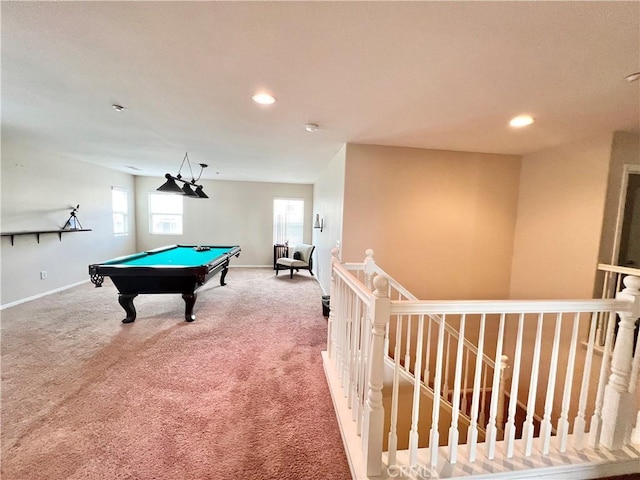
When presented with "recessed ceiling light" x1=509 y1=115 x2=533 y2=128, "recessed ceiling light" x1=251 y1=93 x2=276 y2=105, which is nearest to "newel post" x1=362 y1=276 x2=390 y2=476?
"recessed ceiling light" x1=251 y1=93 x2=276 y2=105

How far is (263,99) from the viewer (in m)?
2.08

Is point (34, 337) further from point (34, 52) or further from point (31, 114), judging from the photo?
point (34, 52)

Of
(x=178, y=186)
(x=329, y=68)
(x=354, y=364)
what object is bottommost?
(x=354, y=364)

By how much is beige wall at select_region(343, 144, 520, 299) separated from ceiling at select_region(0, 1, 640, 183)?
0.45 meters

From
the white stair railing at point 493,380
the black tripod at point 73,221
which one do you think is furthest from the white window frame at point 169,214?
the white stair railing at point 493,380

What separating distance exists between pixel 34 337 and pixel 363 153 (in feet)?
14.3

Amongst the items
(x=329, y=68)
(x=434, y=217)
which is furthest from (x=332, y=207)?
(x=329, y=68)

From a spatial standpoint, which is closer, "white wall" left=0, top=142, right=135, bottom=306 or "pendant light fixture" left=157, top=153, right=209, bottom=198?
"pendant light fixture" left=157, top=153, right=209, bottom=198

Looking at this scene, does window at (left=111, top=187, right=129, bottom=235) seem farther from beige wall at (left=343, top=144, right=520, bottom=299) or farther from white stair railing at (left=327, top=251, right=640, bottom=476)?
white stair railing at (left=327, top=251, right=640, bottom=476)

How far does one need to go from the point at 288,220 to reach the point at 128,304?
15.0ft

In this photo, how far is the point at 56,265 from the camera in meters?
4.43

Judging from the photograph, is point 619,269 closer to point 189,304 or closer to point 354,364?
point 354,364

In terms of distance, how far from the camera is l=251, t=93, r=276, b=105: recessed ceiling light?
2018mm

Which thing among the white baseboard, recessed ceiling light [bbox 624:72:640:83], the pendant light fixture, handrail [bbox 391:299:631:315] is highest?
recessed ceiling light [bbox 624:72:640:83]
